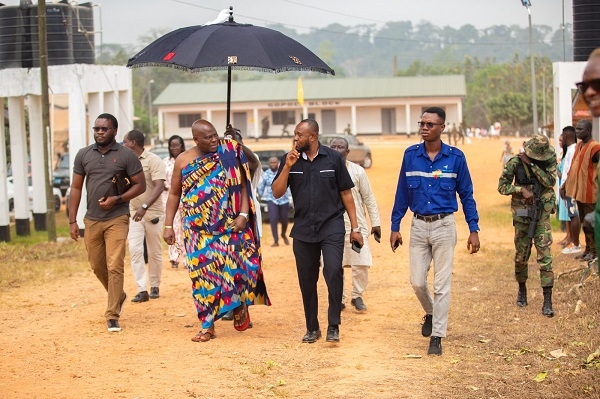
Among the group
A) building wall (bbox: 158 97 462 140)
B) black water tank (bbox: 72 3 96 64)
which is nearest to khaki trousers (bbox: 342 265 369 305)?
black water tank (bbox: 72 3 96 64)

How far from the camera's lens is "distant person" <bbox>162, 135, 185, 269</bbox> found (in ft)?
44.3

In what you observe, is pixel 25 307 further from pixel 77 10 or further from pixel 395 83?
pixel 395 83

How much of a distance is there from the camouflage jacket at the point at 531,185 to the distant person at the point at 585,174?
1.85 meters

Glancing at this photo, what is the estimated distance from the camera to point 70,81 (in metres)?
19.7

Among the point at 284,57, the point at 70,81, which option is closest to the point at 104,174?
the point at 284,57

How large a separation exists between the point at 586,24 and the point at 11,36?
11066 mm

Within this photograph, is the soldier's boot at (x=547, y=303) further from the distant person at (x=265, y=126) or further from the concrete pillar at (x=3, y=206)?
the distant person at (x=265, y=126)

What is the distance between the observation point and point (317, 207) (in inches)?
348

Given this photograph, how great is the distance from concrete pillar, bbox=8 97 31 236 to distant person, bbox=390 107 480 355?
13385mm

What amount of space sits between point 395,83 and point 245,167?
2337 inches

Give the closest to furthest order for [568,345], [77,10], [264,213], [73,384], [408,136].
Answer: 1. [73,384]
2. [568,345]
3. [77,10]
4. [264,213]
5. [408,136]

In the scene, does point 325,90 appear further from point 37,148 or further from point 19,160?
Answer: point 19,160

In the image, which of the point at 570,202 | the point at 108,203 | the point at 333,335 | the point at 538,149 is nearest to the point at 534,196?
the point at 538,149

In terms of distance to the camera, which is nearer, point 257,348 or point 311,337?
point 257,348
